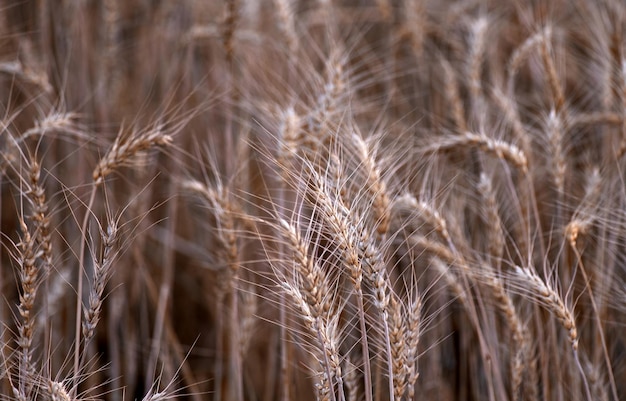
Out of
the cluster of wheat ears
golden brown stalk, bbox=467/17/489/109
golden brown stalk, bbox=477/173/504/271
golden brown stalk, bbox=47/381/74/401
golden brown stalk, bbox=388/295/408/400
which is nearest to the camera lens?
golden brown stalk, bbox=47/381/74/401

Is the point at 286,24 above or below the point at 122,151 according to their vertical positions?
above

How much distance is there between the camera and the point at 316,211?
187 cm

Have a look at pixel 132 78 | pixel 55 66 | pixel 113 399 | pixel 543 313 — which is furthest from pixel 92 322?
pixel 132 78

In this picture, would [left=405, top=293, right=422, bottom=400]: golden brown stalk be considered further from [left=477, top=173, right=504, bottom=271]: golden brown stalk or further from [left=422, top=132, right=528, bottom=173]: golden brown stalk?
[left=422, top=132, right=528, bottom=173]: golden brown stalk

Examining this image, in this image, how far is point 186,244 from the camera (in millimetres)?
2738

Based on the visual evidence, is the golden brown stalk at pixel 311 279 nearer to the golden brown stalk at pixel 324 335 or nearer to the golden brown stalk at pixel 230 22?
the golden brown stalk at pixel 324 335

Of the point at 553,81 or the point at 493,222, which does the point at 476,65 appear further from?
the point at 493,222

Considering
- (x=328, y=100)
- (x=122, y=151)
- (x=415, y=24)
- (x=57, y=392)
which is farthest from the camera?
(x=415, y=24)

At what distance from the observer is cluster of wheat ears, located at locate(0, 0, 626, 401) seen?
1.38 metres

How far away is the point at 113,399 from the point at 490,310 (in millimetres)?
1385

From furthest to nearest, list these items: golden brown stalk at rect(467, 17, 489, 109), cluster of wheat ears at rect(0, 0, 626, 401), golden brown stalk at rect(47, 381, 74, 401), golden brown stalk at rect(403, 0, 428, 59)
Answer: golden brown stalk at rect(403, 0, 428, 59) → golden brown stalk at rect(467, 17, 489, 109) → cluster of wheat ears at rect(0, 0, 626, 401) → golden brown stalk at rect(47, 381, 74, 401)

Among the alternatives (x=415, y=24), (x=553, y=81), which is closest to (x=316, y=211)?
(x=553, y=81)

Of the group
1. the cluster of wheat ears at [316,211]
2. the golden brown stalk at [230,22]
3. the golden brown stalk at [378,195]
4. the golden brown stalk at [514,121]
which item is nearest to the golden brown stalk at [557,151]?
the cluster of wheat ears at [316,211]

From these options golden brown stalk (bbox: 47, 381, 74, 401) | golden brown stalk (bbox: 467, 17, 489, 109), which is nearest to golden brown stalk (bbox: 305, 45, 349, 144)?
golden brown stalk (bbox: 467, 17, 489, 109)
